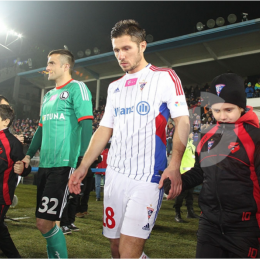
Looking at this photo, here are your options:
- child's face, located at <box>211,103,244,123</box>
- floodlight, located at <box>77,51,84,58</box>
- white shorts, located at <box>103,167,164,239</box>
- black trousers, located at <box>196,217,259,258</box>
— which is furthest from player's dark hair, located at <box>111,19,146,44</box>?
floodlight, located at <box>77,51,84,58</box>

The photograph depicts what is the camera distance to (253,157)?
6.44ft

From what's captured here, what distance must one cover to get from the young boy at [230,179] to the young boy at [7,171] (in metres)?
2.07

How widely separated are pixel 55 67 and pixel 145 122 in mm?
1686

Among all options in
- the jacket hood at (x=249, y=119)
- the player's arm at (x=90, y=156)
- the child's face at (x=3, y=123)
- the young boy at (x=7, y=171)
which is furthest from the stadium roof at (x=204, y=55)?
the player's arm at (x=90, y=156)

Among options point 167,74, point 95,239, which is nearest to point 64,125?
point 167,74

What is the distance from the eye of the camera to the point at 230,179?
1999 millimetres

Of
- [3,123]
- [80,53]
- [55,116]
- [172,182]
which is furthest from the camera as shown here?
[80,53]

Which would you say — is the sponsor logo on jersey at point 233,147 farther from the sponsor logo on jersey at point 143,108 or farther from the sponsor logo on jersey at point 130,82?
the sponsor logo on jersey at point 130,82

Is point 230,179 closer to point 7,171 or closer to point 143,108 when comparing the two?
point 143,108

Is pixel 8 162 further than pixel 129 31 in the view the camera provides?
Yes

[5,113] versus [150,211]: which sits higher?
[5,113]

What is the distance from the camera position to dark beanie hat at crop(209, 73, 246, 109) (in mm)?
2113

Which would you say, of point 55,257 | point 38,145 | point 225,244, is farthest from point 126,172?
point 38,145

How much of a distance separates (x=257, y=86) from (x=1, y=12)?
84.7ft
